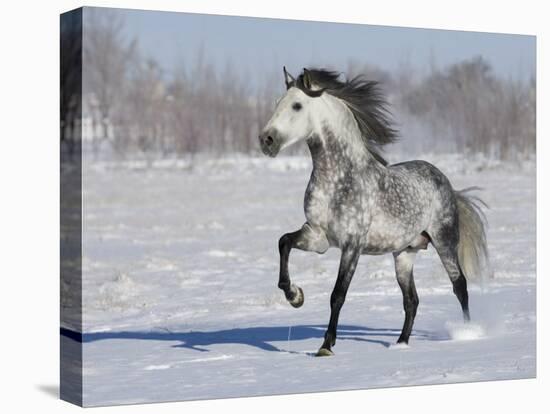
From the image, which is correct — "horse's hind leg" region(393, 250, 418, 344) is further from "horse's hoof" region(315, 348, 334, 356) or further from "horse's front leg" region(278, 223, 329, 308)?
"horse's front leg" region(278, 223, 329, 308)

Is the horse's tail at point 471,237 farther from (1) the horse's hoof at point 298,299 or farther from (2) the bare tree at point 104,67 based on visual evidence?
(2) the bare tree at point 104,67

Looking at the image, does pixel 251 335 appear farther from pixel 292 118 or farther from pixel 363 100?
pixel 363 100

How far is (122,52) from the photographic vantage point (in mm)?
10898

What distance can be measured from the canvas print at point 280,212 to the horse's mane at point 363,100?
2 cm

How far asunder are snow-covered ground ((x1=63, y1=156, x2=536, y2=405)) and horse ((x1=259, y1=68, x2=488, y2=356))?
260 millimetres

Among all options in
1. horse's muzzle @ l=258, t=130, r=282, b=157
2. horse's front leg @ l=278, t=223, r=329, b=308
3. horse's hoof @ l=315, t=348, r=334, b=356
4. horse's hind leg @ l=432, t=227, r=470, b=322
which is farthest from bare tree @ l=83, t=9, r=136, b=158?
horse's hind leg @ l=432, t=227, r=470, b=322

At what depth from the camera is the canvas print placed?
10.8m

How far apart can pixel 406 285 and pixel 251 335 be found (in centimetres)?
152

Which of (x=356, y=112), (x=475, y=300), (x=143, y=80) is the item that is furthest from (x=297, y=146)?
(x=475, y=300)

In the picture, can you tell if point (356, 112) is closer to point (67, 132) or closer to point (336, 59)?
point (336, 59)

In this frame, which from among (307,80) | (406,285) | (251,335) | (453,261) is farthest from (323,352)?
(307,80)

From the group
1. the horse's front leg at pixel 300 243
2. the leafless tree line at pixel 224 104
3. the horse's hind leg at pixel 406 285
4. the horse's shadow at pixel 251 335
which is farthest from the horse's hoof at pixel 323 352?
the leafless tree line at pixel 224 104

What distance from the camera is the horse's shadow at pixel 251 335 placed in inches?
432

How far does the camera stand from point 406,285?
12.2 m
